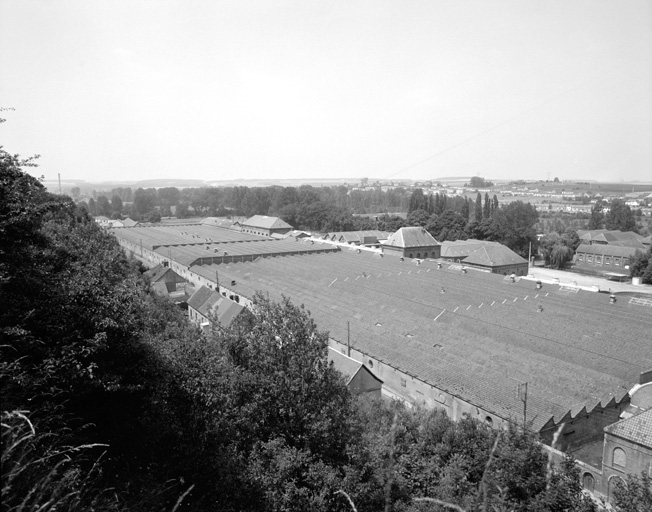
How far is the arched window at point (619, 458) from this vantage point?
1199 cm

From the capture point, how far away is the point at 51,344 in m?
6.90

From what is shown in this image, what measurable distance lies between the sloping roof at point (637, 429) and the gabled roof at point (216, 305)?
15.2m

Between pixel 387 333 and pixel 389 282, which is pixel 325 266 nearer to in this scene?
pixel 389 282

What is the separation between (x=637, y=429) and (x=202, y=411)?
11192 millimetres

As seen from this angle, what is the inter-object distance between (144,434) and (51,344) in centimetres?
196

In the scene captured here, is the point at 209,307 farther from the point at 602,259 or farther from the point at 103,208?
the point at 103,208

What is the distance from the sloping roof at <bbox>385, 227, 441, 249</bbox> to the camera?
4688cm

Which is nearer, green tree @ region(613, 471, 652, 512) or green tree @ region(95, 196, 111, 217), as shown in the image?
green tree @ region(613, 471, 652, 512)

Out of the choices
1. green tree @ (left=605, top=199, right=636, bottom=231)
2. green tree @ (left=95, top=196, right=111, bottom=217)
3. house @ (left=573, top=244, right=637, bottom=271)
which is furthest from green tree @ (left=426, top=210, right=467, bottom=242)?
green tree @ (left=95, top=196, right=111, bottom=217)

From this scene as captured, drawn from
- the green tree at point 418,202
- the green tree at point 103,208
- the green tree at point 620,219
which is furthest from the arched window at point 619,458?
the green tree at point 103,208

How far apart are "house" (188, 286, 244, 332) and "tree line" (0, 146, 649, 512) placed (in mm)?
12634

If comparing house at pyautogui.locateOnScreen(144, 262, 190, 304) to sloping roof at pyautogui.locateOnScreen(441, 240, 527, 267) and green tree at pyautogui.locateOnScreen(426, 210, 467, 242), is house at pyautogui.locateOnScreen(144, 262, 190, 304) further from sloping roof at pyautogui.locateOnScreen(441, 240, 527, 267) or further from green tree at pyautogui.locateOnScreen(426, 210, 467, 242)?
green tree at pyautogui.locateOnScreen(426, 210, 467, 242)

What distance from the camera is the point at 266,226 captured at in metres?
66.9

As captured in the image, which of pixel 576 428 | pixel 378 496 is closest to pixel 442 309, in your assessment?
pixel 576 428
